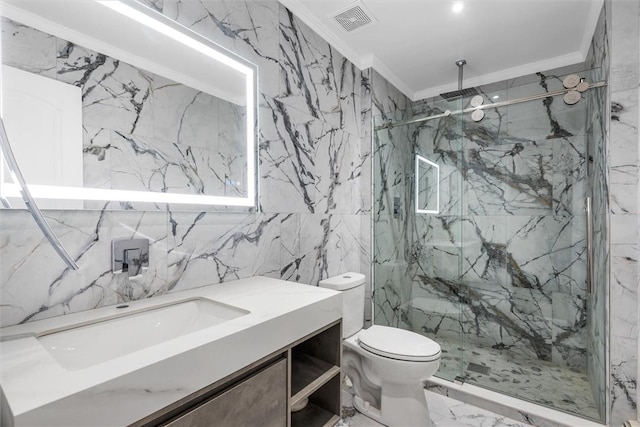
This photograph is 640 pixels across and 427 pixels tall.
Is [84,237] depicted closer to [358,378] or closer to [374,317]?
[358,378]

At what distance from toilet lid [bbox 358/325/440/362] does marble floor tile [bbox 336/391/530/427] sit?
0.44 meters

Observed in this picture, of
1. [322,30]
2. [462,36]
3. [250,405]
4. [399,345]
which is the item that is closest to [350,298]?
[399,345]

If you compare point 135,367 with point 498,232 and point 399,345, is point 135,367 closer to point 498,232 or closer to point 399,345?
point 399,345

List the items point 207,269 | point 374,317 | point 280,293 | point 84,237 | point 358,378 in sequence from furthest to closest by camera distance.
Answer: point 374,317 → point 358,378 → point 207,269 → point 280,293 → point 84,237

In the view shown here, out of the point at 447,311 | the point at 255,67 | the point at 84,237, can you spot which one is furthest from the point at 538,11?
the point at 84,237

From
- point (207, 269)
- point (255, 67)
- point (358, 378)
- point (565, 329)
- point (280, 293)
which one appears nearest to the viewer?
point (280, 293)

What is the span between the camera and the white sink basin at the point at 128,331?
836mm

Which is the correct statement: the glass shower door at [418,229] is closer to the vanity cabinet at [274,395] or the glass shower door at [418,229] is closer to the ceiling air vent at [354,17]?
the ceiling air vent at [354,17]

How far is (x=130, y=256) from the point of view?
110 centimetres

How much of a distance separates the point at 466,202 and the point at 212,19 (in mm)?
2166

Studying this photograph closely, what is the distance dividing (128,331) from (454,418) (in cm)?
179

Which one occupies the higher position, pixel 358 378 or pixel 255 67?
pixel 255 67

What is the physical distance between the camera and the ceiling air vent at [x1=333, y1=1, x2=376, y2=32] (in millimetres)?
1853

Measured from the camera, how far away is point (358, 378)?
1843 millimetres
